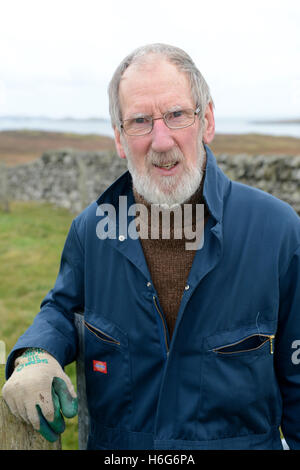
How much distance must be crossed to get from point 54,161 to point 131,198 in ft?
44.4

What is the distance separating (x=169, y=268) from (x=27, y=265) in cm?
650

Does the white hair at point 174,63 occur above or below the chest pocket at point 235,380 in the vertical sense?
above

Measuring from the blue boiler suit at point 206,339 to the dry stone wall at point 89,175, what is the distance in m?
6.49

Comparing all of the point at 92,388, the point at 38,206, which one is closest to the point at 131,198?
the point at 92,388

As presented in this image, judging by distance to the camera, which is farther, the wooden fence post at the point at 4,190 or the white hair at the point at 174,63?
the wooden fence post at the point at 4,190

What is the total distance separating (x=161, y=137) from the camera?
6.48ft

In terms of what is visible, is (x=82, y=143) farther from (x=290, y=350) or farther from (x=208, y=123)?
(x=290, y=350)

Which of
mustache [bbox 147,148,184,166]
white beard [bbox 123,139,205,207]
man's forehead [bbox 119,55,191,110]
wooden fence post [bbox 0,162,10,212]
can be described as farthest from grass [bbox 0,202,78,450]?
man's forehead [bbox 119,55,191,110]

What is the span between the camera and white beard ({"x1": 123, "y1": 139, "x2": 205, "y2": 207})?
6.81 feet

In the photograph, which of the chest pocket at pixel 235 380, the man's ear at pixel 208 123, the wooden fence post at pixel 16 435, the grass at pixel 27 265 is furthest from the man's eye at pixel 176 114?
the grass at pixel 27 265

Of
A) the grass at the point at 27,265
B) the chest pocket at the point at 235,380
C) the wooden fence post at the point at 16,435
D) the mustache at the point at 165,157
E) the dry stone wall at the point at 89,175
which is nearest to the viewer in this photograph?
the wooden fence post at the point at 16,435

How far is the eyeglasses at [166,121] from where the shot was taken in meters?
2.00

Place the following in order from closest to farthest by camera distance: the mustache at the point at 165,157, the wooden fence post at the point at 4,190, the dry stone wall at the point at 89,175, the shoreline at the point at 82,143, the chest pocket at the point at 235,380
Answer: the chest pocket at the point at 235,380
the mustache at the point at 165,157
the dry stone wall at the point at 89,175
the wooden fence post at the point at 4,190
the shoreline at the point at 82,143

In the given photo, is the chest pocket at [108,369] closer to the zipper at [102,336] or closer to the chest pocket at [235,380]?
the zipper at [102,336]
